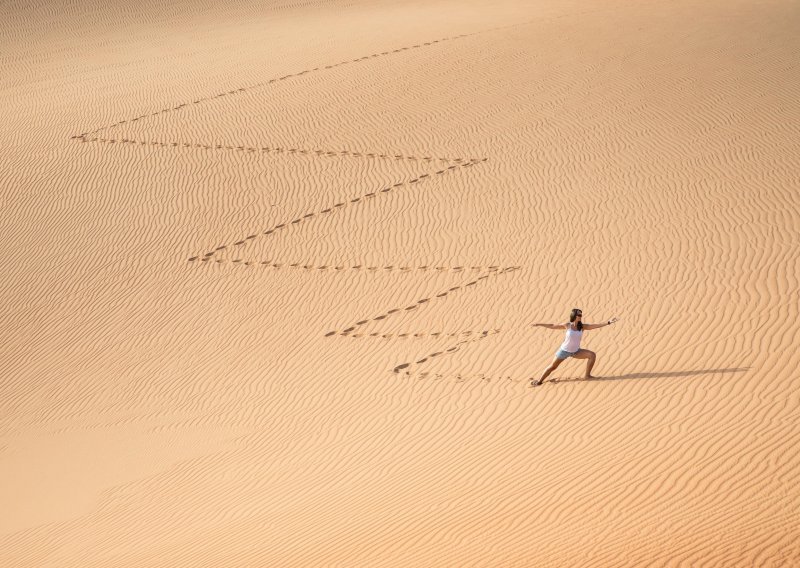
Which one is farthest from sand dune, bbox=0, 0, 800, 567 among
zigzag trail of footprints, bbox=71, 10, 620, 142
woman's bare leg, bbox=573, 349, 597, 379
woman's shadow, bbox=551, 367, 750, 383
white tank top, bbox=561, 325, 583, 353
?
white tank top, bbox=561, 325, 583, 353

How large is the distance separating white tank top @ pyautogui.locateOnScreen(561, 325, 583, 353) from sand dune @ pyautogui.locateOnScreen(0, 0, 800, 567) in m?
0.52

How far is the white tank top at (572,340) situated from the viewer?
10.4 m

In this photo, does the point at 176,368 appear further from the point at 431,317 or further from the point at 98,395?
the point at 431,317

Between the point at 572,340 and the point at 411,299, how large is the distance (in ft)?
15.4

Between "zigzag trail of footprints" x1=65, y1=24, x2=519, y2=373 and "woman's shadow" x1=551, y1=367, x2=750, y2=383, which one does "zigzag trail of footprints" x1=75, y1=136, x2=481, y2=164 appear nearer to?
"zigzag trail of footprints" x1=65, y1=24, x2=519, y2=373

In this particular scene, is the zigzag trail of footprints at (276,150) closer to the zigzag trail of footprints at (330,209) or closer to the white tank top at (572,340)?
the zigzag trail of footprints at (330,209)

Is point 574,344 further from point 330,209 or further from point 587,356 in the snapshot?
point 330,209

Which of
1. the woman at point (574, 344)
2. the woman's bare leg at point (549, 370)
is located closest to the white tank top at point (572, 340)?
the woman at point (574, 344)

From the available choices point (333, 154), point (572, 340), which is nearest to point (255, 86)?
point (333, 154)

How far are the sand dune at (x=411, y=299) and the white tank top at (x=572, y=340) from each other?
0.52 meters

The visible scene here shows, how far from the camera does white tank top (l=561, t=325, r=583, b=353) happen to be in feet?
34.2

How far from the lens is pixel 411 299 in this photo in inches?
581

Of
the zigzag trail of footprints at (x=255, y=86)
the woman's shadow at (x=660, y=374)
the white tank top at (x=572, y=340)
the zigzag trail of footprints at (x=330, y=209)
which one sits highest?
the zigzag trail of footprints at (x=255, y=86)

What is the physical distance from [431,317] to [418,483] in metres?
5.27
